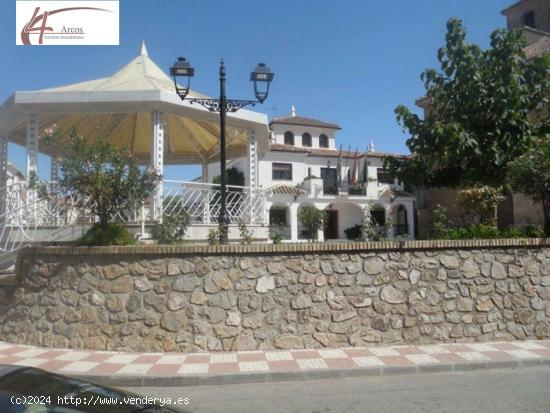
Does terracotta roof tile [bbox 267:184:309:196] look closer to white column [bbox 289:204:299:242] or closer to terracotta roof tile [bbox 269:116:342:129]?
white column [bbox 289:204:299:242]

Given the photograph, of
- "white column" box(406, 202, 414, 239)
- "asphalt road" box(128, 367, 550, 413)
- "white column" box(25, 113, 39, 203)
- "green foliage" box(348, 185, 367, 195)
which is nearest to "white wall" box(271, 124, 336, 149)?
"green foliage" box(348, 185, 367, 195)

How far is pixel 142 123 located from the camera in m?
13.2

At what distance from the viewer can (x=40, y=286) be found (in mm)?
6934

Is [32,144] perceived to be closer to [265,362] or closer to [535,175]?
[265,362]

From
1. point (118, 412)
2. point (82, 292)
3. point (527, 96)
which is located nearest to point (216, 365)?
point (82, 292)

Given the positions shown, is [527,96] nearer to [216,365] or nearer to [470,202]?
[470,202]

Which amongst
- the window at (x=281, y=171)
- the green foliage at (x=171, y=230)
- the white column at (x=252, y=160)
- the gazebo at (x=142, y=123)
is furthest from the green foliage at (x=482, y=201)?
the window at (x=281, y=171)

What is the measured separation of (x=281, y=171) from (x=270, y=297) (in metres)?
29.6

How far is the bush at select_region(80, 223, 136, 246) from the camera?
278 inches

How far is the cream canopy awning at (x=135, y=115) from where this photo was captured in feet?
31.2

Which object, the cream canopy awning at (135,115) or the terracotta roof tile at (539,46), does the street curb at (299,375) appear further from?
the terracotta roof tile at (539,46)

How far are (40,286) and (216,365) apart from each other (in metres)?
3.16

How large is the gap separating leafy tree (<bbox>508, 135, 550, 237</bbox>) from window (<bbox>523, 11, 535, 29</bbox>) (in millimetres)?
28079

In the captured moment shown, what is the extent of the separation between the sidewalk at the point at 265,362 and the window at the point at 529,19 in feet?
101
